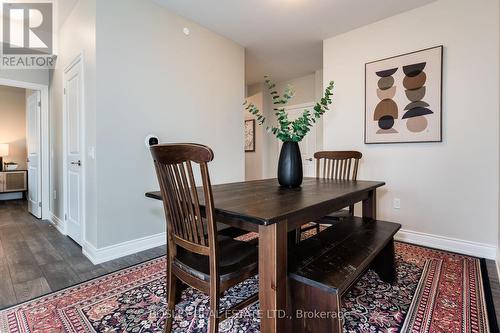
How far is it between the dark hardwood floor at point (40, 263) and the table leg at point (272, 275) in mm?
1605

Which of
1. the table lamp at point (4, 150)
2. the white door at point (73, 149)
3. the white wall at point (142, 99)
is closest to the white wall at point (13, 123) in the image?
the table lamp at point (4, 150)

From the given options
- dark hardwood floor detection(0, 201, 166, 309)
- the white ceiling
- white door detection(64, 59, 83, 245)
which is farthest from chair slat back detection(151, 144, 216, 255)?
the white ceiling

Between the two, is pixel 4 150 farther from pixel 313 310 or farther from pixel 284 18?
pixel 313 310

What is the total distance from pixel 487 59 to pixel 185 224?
303 centimetres

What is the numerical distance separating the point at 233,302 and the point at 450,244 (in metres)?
2.31

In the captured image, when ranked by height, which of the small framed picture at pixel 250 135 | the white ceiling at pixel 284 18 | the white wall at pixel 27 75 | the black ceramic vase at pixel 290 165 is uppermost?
the white ceiling at pixel 284 18

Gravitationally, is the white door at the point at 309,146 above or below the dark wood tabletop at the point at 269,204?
above

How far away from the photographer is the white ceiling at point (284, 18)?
2619mm

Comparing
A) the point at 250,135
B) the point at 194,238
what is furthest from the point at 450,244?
the point at 250,135

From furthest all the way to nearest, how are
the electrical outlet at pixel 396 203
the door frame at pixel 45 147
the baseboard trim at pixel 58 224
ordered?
Result: the door frame at pixel 45 147
the baseboard trim at pixel 58 224
the electrical outlet at pixel 396 203

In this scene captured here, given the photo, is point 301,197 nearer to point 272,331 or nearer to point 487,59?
point 272,331

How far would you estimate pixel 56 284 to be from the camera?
6.10 ft

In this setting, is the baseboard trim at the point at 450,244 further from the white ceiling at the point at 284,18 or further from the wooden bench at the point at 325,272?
the white ceiling at the point at 284,18

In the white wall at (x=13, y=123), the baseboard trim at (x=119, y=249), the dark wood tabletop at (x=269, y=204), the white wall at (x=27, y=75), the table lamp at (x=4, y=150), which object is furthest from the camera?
the white wall at (x=13, y=123)
